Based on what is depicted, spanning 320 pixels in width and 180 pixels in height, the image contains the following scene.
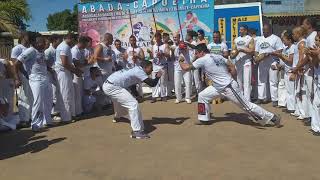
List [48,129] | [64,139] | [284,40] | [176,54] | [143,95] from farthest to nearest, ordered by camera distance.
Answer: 1. [143,95]
2. [176,54]
3. [284,40]
4. [48,129]
5. [64,139]

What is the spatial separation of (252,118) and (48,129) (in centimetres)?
416

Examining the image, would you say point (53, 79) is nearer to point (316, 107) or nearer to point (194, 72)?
point (194, 72)

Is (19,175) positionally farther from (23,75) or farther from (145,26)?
(145,26)

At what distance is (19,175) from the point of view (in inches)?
264

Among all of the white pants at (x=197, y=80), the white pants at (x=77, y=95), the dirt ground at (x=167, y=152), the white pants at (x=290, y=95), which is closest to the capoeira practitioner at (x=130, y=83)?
the dirt ground at (x=167, y=152)

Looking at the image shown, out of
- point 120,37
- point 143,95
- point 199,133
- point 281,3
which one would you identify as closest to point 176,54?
point 143,95

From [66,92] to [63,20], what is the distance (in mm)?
46901

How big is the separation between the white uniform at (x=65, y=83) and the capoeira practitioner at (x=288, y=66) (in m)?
4.87

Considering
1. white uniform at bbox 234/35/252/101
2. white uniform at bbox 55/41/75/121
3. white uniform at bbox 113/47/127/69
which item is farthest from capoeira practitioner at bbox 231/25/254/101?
white uniform at bbox 55/41/75/121

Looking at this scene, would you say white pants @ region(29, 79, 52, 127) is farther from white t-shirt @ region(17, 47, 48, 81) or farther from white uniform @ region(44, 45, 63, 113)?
white uniform @ region(44, 45, 63, 113)

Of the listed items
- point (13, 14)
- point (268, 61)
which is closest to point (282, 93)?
point (268, 61)

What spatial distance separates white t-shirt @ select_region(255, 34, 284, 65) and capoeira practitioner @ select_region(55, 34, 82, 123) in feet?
15.0

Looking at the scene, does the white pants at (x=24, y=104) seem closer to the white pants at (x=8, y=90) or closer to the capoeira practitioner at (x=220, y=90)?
the white pants at (x=8, y=90)

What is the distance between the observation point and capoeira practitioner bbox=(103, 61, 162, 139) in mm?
8805
